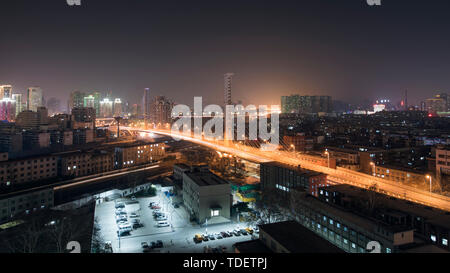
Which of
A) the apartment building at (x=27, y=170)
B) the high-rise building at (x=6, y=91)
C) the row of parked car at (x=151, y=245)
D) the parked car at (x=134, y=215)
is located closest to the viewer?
the row of parked car at (x=151, y=245)

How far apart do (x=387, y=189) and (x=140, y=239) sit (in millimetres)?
5304

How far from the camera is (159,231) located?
206 inches

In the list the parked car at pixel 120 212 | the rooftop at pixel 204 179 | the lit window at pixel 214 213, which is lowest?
the parked car at pixel 120 212

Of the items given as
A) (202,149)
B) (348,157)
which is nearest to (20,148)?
(202,149)

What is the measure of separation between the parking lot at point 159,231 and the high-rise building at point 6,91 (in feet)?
69.8

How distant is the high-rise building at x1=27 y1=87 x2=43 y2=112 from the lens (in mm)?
24781

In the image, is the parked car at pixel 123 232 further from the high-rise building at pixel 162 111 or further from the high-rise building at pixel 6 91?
the high-rise building at pixel 6 91

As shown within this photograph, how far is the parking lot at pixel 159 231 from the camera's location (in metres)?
4.63

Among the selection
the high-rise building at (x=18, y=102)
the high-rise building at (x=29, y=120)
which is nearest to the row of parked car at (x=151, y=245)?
the high-rise building at (x=29, y=120)

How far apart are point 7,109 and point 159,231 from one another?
80.4ft

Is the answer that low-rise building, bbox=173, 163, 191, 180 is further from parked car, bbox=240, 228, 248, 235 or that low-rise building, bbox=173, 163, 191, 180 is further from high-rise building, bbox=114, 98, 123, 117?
high-rise building, bbox=114, 98, 123, 117

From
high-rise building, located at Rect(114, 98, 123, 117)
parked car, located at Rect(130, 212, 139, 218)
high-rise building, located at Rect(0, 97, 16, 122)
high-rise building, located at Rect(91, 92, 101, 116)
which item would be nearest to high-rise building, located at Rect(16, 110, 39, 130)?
high-rise building, located at Rect(0, 97, 16, 122)

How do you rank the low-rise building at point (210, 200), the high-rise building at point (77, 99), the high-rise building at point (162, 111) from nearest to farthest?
1. the low-rise building at point (210, 200)
2. the high-rise building at point (162, 111)
3. the high-rise building at point (77, 99)

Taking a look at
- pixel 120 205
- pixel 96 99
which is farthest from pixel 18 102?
pixel 120 205
